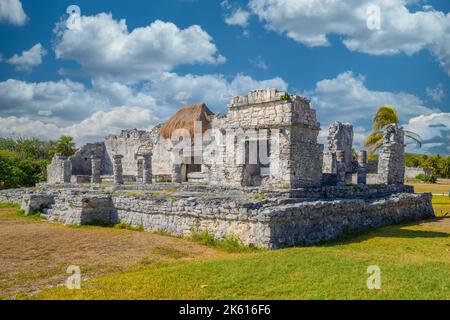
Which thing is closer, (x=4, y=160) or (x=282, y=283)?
(x=282, y=283)

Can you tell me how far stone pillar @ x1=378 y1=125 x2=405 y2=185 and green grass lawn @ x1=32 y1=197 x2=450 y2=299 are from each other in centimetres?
813

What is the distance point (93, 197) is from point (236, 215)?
16.3 feet

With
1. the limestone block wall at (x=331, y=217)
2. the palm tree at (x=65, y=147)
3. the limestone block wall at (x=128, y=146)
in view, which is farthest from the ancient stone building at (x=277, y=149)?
the palm tree at (x=65, y=147)

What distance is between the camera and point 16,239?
8.99 m

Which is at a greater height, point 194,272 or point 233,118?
point 233,118

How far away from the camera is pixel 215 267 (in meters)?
6.01

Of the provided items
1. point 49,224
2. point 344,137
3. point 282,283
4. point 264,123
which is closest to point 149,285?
point 282,283

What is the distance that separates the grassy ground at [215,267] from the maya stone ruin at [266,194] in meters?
0.50

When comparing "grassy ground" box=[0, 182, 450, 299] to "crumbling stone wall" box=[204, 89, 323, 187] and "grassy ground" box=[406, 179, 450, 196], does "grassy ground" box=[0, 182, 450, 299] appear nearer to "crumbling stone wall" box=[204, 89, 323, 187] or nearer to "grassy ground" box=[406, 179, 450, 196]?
"crumbling stone wall" box=[204, 89, 323, 187]

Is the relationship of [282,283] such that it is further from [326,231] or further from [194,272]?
[326,231]

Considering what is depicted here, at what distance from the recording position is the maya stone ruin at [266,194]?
8156 mm

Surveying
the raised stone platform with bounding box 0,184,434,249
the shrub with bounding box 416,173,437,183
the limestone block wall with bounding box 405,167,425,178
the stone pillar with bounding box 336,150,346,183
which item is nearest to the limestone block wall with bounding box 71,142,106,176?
the raised stone platform with bounding box 0,184,434,249

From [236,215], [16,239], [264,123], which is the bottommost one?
[16,239]

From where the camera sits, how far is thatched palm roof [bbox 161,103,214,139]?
88.9ft
